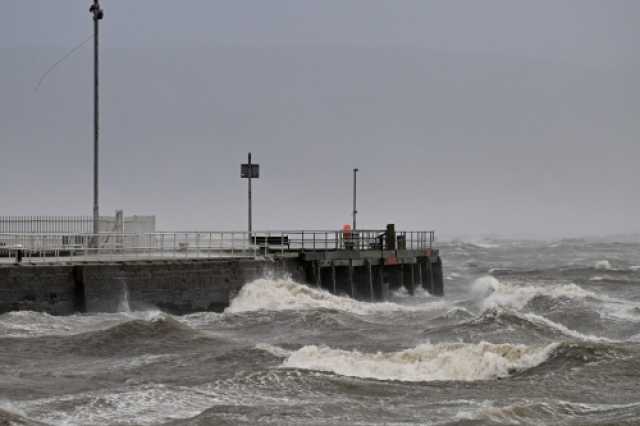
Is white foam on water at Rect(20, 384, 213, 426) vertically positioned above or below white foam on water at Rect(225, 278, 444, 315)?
below

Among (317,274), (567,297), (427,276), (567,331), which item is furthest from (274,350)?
(427,276)

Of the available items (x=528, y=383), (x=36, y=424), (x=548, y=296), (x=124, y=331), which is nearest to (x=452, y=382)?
(x=528, y=383)

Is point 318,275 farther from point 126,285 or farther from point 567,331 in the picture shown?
point 567,331

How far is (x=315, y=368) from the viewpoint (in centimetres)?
2008

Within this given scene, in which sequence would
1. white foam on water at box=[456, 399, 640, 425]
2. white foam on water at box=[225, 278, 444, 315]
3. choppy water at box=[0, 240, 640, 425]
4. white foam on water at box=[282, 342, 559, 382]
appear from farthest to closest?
white foam on water at box=[225, 278, 444, 315]
white foam on water at box=[282, 342, 559, 382]
choppy water at box=[0, 240, 640, 425]
white foam on water at box=[456, 399, 640, 425]

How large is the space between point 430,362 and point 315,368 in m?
2.08

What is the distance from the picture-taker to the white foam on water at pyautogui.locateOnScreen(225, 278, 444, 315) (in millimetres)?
32969

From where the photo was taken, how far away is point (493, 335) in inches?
1047

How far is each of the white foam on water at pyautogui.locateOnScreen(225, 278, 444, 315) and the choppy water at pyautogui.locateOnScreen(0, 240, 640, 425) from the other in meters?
0.22

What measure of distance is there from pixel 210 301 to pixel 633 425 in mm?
18869

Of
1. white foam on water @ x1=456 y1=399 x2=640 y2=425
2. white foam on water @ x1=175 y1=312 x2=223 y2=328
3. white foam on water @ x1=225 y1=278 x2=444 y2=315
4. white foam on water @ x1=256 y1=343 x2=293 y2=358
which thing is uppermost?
white foam on water @ x1=225 y1=278 x2=444 y2=315

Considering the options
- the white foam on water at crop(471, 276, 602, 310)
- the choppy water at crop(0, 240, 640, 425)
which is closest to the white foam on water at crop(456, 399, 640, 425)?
the choppy water at crop(0, 240, 640, 425)

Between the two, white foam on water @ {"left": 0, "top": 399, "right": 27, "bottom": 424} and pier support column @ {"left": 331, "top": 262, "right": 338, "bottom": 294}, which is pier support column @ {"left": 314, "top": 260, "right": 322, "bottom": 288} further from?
white foam on water @ {"left": 0, "top": 399, "right": 27, "bottom": 424}

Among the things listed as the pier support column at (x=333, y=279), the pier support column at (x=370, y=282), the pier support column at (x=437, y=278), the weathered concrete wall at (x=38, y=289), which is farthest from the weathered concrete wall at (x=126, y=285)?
the pier support column at (x=437, y=278)
